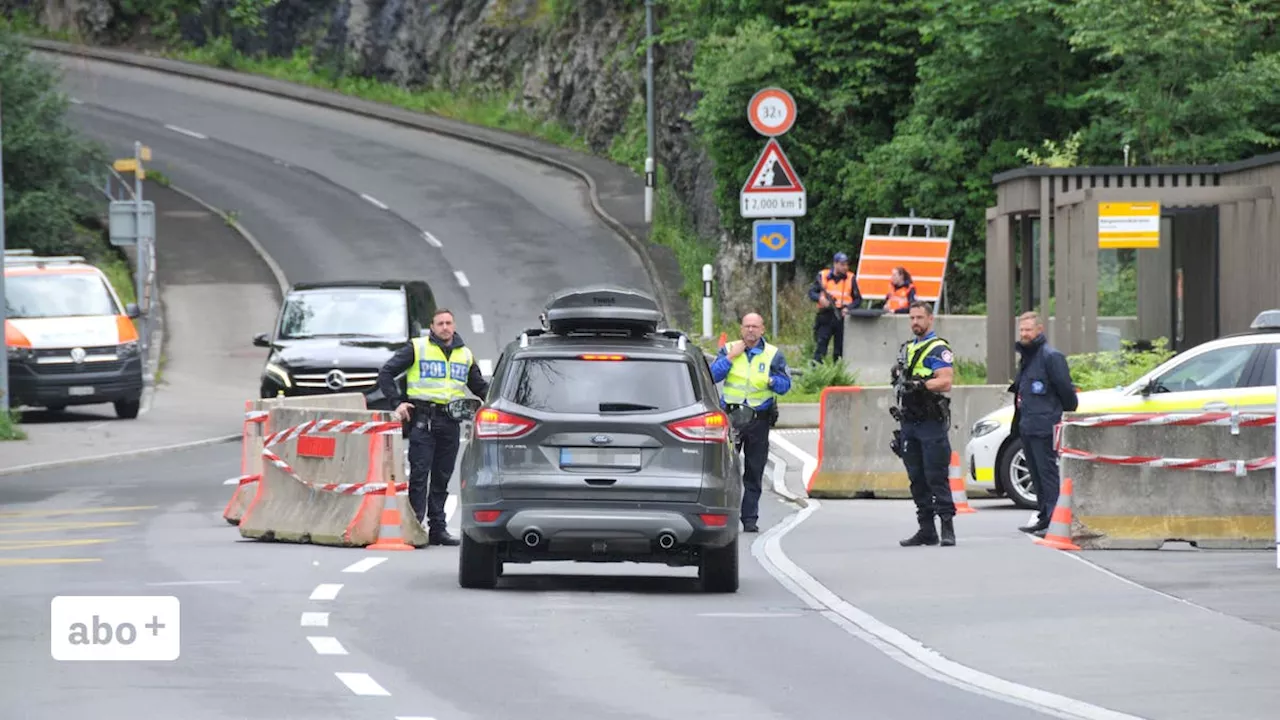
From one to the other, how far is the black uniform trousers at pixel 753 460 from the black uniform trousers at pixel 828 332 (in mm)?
12626

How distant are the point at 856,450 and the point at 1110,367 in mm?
3707

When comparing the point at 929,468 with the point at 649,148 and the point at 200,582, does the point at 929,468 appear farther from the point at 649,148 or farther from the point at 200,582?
the point at 649,148

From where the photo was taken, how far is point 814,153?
4291 cm

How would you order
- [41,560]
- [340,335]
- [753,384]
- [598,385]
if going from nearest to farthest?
[598,385]
[41,560]
[753,384]
[340,335]

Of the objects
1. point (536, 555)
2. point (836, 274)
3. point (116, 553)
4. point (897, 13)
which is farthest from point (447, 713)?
point (897, 13)

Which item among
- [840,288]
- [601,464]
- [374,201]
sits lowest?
[601,464]

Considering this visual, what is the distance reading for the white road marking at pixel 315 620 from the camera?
12938 millimetres

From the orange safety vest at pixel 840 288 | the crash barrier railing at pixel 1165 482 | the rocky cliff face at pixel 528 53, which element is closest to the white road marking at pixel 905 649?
the crash barrier railing at pixel 1165 482

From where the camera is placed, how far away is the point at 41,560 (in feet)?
54.9

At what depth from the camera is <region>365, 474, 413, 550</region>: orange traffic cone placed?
17984mm

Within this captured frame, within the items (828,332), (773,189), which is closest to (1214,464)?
(773,189)

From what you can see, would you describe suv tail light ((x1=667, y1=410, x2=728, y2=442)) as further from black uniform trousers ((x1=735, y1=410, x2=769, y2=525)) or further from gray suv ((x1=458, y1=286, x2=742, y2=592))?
black uniform trousers ((x1=735, y1=410, x2=769, y2=525))

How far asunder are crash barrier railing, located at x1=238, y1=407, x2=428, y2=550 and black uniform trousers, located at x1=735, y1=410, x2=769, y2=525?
2.67 metres

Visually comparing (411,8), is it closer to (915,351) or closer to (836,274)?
(836,274)
